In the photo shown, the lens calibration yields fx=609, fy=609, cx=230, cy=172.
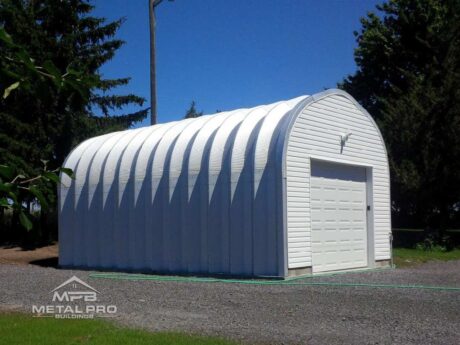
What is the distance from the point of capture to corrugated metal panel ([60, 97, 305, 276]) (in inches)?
541

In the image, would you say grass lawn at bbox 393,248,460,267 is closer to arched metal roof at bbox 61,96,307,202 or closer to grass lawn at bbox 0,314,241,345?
arched metal roof at bbox 61,96,307,202

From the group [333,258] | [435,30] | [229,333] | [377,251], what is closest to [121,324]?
[229,333]

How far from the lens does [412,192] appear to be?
25328 millimetres

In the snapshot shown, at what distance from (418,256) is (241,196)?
10.3 metres

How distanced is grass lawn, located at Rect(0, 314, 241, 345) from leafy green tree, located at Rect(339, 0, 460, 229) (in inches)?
766

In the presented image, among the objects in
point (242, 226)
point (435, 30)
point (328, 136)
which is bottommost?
point (242, 226)

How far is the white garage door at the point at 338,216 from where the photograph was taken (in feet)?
48.0

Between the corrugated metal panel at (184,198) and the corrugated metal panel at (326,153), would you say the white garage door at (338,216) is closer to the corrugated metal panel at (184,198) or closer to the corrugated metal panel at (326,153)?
the corrugated metal panel at (326,153)

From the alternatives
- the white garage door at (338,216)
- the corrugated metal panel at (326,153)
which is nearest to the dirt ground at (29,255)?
the white garage door at (338,216)

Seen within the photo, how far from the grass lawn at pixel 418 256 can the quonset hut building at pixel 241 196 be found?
10.0ft

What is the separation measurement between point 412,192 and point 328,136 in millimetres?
11488

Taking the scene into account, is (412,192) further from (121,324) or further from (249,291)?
(121,324)

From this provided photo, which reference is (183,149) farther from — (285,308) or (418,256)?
(418,256)

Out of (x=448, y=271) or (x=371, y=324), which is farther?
(x=448, y=271)
